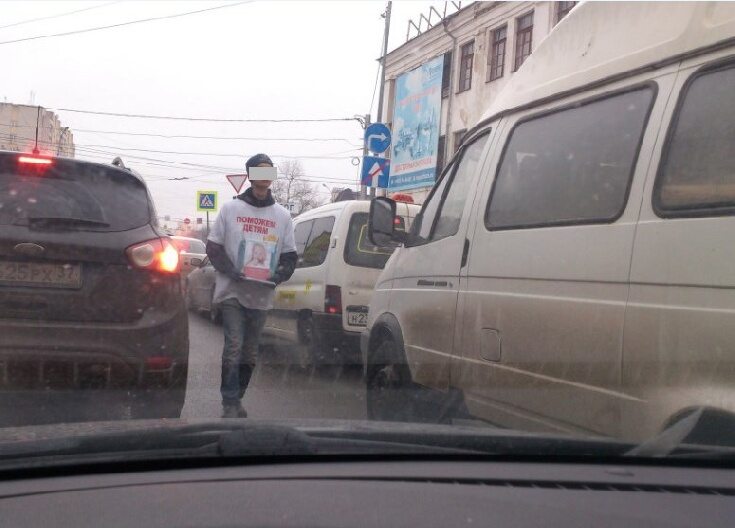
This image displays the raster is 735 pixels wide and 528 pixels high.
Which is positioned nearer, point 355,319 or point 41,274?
point 41,274

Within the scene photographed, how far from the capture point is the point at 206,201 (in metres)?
19.1

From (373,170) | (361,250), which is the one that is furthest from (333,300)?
(373,170)

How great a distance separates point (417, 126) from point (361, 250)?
21041mm

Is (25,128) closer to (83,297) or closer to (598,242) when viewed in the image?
(83,297)

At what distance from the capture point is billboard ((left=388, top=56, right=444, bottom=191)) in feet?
89.7

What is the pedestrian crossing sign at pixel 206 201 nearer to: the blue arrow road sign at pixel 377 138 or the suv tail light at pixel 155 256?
the blue arrow road sign at pixel 377 138

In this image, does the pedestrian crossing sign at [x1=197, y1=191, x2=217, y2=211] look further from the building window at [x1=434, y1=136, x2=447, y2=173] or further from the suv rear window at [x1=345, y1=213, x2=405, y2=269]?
the suv rear window at [x1=345, y1=213, x2=405, y2=269]

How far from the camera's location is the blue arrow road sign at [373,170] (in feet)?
45.0

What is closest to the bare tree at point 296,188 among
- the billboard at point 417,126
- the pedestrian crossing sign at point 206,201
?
the billboard at point 417,126

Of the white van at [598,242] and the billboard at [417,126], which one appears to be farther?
the billboard at [417,126]

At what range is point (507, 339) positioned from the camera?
3854 millimetres

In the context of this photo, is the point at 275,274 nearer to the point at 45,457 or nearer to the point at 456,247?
the point at 456,247

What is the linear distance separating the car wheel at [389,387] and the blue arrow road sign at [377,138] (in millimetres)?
8956

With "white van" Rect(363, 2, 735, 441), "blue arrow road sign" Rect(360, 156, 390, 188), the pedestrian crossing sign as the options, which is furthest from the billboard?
"white van" Rect(363, 2, 735, 441)
